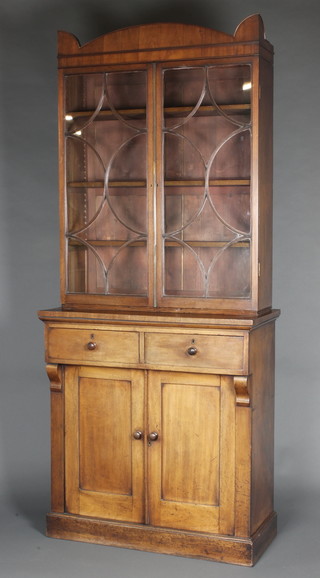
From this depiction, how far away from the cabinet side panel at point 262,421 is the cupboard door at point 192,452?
109mm

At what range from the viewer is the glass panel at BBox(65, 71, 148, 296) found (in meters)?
3.84

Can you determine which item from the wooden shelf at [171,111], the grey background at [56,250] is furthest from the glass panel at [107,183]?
the grey background at [56,250]

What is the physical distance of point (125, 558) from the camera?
369 cm

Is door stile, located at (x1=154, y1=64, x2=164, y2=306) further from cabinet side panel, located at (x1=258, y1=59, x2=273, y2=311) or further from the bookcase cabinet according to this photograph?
cabinet side panel, located at (x1=258, y1=59, x2=273, y2=311)

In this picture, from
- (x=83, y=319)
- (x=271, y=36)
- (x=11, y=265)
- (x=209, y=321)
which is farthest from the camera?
(x=11, y=265)

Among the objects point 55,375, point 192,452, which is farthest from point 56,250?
point 192,452

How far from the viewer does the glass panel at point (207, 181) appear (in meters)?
3.69

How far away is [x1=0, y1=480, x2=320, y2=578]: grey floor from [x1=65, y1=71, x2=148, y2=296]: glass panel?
1.15 metres

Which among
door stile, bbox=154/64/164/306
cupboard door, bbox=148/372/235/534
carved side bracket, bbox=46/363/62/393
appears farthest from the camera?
carved side bracket, bbox=46/363/62/393

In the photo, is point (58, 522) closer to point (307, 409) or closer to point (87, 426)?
point (87, 426)

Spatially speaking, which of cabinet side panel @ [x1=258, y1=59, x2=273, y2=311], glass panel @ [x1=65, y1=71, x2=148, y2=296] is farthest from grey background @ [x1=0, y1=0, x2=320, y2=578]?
glass panel @ [x1=65, y1=71, x2=148, y2=296]

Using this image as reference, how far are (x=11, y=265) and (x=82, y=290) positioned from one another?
0.98 meters

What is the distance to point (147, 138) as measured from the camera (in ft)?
12.4

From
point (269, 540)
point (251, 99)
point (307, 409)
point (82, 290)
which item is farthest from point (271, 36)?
point (269, 540)
